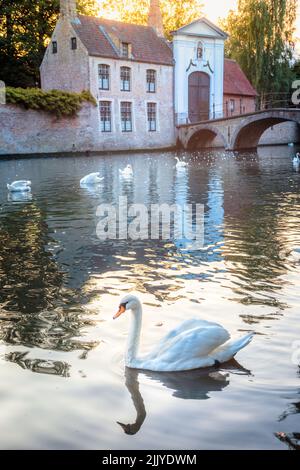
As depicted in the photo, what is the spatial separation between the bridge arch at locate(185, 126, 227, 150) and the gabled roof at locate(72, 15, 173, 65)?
5.71 metres

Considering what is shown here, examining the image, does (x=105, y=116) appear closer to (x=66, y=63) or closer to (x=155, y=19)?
(x=66, y=63)

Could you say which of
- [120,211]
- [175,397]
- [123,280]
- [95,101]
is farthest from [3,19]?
[175,397]

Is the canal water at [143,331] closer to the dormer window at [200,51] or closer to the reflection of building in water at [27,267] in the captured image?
the reflection of building in water at [27,267]

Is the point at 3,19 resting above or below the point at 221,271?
above

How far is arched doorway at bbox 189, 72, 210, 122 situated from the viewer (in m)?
39.7

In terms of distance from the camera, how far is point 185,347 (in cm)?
401

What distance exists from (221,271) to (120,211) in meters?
5.18

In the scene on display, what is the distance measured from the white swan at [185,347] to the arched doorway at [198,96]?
37.2m

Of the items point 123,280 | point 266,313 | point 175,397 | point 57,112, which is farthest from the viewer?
point 57,112

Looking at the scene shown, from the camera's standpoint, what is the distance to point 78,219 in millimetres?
10562

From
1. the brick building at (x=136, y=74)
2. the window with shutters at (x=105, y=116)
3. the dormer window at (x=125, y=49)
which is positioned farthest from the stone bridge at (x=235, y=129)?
the dormer window at (x=125, y=49)

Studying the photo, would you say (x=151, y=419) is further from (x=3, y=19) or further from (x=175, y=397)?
(x=3, y=19)

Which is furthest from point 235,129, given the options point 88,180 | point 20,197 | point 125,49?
point 20,197

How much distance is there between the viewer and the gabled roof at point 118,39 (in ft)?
112
